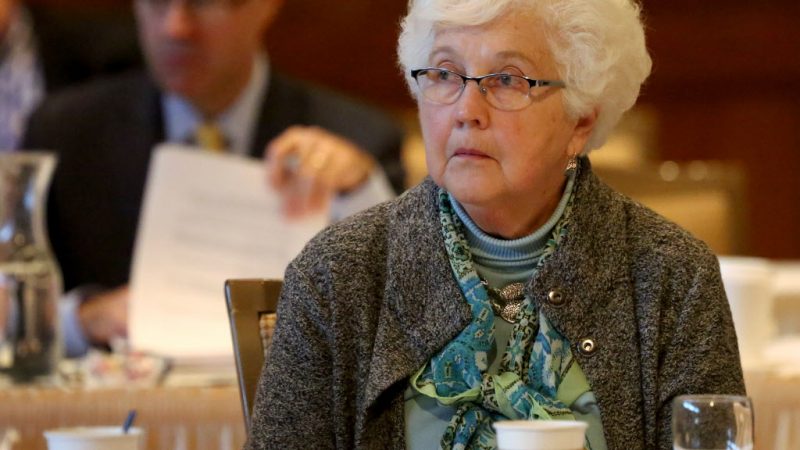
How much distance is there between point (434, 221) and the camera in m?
1.61

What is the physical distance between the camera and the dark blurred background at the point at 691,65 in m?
4.71

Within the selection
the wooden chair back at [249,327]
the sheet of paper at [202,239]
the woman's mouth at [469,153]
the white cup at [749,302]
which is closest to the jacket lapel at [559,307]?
the woman's mouth at [469,153]

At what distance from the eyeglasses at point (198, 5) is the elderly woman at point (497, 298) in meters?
1.58

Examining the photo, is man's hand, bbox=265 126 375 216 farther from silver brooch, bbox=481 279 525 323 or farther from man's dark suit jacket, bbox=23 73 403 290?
silver brooch, bbox=481 279 525 323

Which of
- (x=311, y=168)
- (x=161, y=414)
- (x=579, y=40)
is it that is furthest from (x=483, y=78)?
(x=311, y=168)

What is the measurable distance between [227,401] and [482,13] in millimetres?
836

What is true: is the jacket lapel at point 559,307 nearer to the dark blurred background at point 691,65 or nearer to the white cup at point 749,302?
the white cup at point 749,302

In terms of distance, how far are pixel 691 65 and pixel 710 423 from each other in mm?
3762

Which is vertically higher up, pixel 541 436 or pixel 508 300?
pixel 508 300

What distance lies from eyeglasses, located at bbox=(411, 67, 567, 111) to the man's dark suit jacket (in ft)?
5.58

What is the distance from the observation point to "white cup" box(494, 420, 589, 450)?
112 cm

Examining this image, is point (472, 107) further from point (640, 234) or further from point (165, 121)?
point (165, 121)

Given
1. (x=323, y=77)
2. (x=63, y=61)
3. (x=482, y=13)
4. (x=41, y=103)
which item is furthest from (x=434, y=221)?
A: (x=323, y=77)

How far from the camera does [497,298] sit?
62.7 inches
